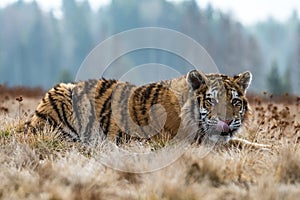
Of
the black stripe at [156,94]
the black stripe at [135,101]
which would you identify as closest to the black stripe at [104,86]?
the black stripe at [135,101]

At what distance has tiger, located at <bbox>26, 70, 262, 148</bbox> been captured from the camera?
265 inches

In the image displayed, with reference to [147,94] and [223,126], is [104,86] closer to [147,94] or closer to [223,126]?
[147,94]

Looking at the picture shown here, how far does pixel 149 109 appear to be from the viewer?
7066 mm

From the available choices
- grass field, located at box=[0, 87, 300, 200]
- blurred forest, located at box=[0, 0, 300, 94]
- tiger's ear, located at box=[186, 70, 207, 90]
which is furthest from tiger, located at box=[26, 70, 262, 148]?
blurred forest, located at box=[0, 0, 300, 94]

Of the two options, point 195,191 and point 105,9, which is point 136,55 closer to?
point 105,9

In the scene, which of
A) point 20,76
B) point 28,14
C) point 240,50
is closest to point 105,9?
point 28,14

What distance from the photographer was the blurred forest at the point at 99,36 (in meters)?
54.6

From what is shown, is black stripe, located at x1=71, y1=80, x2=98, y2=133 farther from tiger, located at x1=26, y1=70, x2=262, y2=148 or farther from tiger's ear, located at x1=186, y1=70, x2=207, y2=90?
tiger's ear, located at x1=186, y1=70, x2=207, y2=90

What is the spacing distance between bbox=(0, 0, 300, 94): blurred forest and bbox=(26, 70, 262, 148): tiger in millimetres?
44927

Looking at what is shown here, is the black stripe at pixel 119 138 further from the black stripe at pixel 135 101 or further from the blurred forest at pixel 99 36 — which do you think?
the blurred forest at pixel 99 36

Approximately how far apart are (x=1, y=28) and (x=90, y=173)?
7775cm

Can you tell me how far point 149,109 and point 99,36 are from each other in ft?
224

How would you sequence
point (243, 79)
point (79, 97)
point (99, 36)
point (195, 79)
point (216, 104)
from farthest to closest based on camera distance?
point (99, 36), point (79, 97), point (243, 79), point (195, 79), point (216, 104)

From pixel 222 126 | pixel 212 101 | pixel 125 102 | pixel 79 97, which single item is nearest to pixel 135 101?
pixel 125 102
